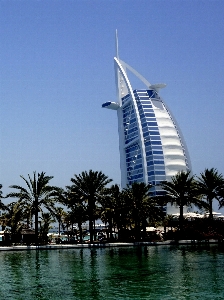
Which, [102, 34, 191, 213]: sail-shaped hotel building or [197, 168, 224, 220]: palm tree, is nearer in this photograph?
[197, 168, 224, 220]: palm tree

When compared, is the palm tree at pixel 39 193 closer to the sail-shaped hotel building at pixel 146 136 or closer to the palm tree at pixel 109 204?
the palm tree at pixel 109 204

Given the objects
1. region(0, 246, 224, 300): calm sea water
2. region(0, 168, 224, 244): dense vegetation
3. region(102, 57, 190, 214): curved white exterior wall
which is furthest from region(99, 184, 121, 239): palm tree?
region(102, 57, 190, 214): curved white exterior wall

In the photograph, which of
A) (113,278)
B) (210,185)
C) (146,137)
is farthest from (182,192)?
(146,137)

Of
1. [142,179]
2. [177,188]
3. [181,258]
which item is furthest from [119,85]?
[181,258]

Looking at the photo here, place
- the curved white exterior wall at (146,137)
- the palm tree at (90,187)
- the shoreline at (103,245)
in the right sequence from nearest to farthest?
the shoreline at (103,245), the palm tree at (90,187), the curved white exterior wall at (146,137)

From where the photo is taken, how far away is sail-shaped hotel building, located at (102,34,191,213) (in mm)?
121625

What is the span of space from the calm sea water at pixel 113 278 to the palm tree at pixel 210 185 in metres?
24.8

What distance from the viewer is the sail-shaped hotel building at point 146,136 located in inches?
4788

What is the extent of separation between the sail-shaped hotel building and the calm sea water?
86702 millimetres

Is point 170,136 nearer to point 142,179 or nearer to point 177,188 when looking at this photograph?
point 142,179

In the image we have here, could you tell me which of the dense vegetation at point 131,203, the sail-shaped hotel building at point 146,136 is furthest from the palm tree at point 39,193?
the sail-shaped hotel building at point 146,136

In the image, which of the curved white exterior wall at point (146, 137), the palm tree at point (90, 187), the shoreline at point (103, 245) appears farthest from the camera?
the curved white exterior wall at point (146, 137)

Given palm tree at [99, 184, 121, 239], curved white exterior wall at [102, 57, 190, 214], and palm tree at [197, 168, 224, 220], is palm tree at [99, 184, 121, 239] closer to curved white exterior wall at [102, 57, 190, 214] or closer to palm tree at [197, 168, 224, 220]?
palm tree at [197, 168, 224, 220]

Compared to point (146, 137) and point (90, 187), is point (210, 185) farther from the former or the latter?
point (146, 137)
